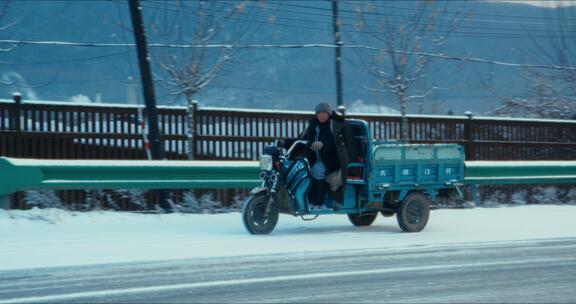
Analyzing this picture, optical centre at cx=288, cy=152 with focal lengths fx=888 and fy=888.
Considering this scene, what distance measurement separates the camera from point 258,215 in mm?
12688

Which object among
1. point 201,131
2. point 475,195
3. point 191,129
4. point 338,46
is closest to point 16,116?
point 191,129

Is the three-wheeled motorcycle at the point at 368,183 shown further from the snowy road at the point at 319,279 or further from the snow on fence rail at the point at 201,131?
the snow on fence rail at the point at 201,131

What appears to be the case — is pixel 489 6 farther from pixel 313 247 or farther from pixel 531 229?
pixel 313 247

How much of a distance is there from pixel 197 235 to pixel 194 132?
15.1ft

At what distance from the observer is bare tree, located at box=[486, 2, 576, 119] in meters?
28.0

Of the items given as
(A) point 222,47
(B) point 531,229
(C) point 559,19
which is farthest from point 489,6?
(B) point 531,229

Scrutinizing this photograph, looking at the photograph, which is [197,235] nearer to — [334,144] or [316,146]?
[316,146]

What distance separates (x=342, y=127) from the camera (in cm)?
1285

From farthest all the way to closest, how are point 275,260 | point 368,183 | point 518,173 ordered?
point 518,173, point 368,183, point 275,260

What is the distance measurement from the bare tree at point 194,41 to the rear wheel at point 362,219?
4.96 m

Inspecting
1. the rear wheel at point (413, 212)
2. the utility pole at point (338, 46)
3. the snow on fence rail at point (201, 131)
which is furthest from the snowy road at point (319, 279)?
the utility pole at point (338, 46)

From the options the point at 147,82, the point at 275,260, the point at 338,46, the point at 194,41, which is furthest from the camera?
the point at 338,46

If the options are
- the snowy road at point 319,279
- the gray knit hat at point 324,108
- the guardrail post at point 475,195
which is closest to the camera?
the snowy road at point 319,279

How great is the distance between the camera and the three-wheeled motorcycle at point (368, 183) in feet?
41.6
